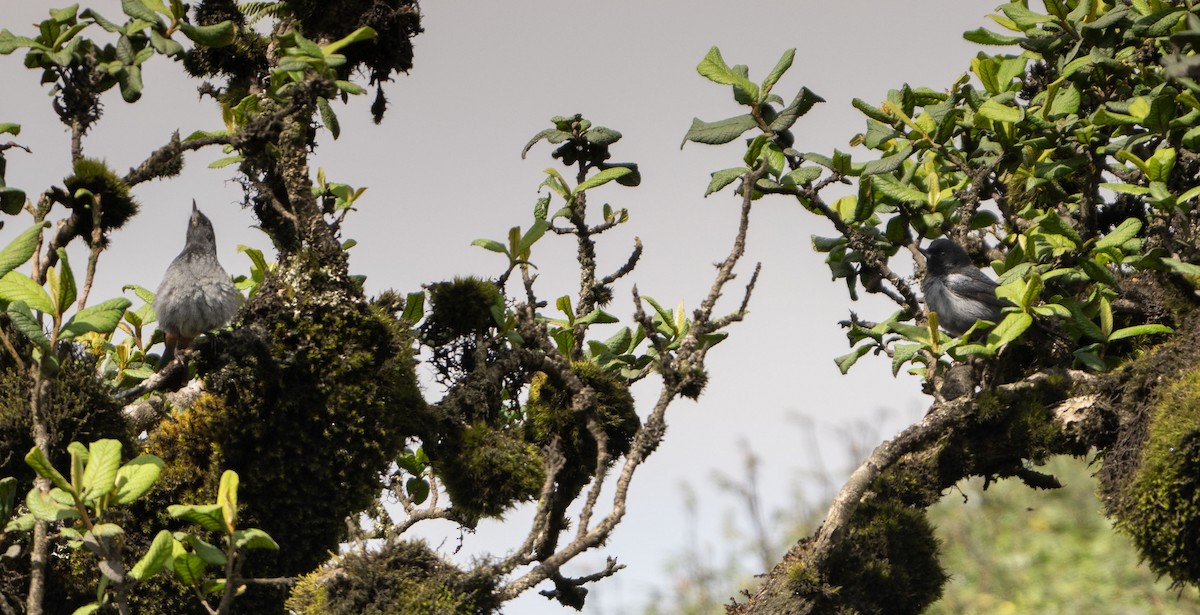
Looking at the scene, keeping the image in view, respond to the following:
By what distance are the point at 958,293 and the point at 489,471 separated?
8.92 feet

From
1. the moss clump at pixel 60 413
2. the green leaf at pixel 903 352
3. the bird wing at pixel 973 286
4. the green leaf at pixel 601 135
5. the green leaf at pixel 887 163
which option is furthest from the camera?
the bird wing at pixel 973 286

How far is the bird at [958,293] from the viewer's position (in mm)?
4898

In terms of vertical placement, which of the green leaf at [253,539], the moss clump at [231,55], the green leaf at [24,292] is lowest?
the green leaf at [253,539]

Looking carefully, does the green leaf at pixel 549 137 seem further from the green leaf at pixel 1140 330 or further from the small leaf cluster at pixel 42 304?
the green leaf at pixel 1140 330

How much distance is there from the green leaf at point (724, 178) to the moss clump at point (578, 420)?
0.70 m

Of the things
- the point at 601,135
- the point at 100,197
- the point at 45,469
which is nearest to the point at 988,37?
the point at 601,135

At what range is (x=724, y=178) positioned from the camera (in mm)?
3600

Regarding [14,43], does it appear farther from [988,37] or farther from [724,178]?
[988,37]

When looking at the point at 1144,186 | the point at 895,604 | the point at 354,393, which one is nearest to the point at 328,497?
the point at 354,393

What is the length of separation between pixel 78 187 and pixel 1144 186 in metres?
3.31

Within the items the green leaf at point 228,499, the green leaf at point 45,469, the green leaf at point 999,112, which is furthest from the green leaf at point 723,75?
the green leaf at point 45,469

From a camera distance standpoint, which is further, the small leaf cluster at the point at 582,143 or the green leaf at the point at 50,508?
the small leaf cluster at the point at 582,143

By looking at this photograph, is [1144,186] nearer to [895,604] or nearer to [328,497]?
[895,604]

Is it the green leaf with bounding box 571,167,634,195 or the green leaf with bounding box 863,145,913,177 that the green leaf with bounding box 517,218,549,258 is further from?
the green leaf with bounding box 863,145,913,177
